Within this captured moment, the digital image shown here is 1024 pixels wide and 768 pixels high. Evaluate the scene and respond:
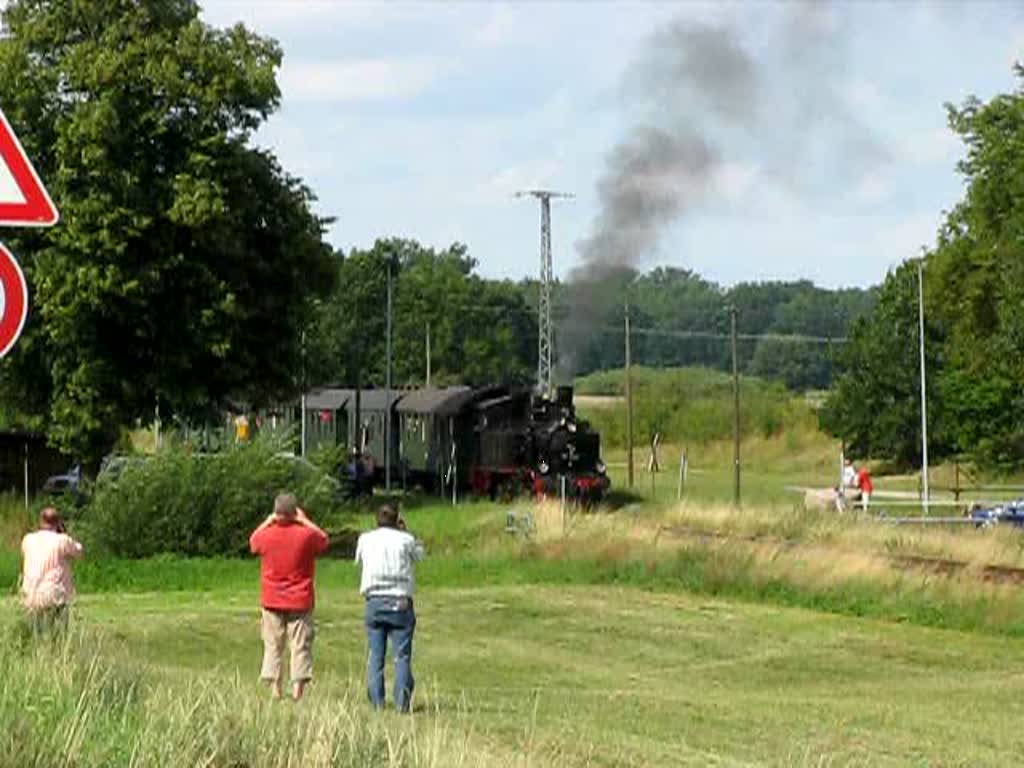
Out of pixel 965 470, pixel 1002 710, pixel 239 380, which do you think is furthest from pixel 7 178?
pixel 965 470

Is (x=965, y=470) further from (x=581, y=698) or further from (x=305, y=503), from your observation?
(x=581, y=698)

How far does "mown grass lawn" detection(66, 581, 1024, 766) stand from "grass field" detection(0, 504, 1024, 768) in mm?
70

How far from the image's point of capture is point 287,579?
17.5 metres

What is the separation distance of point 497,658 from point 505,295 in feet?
331

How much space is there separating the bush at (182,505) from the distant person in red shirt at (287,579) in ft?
75.4

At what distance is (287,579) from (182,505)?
Result: 23.2 meters

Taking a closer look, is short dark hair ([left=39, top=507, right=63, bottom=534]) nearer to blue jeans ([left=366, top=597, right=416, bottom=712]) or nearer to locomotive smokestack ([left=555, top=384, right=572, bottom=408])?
blue jeans ([left=366, top=597, right=416, bottom=712])

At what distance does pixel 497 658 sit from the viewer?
25859 millimetres

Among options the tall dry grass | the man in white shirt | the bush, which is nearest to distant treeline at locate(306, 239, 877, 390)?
the bush

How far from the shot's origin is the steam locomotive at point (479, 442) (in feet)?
182

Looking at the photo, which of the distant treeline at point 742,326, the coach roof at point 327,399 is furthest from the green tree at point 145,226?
the distant treeline at point 742,326

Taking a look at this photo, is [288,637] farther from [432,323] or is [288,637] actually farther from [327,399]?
[432,323]

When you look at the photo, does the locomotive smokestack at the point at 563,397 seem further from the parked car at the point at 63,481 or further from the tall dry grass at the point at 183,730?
the tall dry grass at the point at 183,730

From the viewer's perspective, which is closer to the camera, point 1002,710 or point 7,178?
point 7,178
